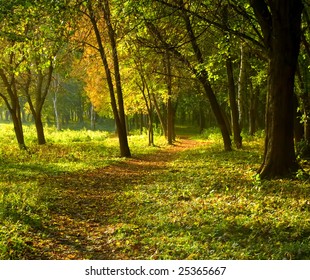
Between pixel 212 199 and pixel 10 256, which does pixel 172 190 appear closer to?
pixel 212 199

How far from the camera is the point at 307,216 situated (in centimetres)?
721

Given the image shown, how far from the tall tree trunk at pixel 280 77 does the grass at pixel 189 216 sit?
78 cm

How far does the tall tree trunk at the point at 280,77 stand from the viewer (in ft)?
32.4

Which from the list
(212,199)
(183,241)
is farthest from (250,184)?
(183,241)

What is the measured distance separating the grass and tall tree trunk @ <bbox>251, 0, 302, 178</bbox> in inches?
30.8

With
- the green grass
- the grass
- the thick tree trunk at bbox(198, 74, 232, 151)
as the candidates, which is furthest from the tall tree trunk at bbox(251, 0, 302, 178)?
the thick tree trunk at bbox(198, 74, 232, 151)

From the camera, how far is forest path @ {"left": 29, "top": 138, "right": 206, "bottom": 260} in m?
6.48

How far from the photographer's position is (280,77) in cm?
1012

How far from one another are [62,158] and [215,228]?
13.5 meters

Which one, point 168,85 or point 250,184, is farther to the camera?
point 168,85

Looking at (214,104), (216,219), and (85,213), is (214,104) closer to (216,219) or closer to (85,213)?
(85,213)

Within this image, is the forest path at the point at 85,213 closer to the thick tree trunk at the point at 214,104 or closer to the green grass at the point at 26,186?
the green grass at the point at 26,186

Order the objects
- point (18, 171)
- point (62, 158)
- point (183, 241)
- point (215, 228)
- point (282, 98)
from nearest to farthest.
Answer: point (183, 241), point (215, 228), point (282, 98), point (18, 171), point (62, 158)
